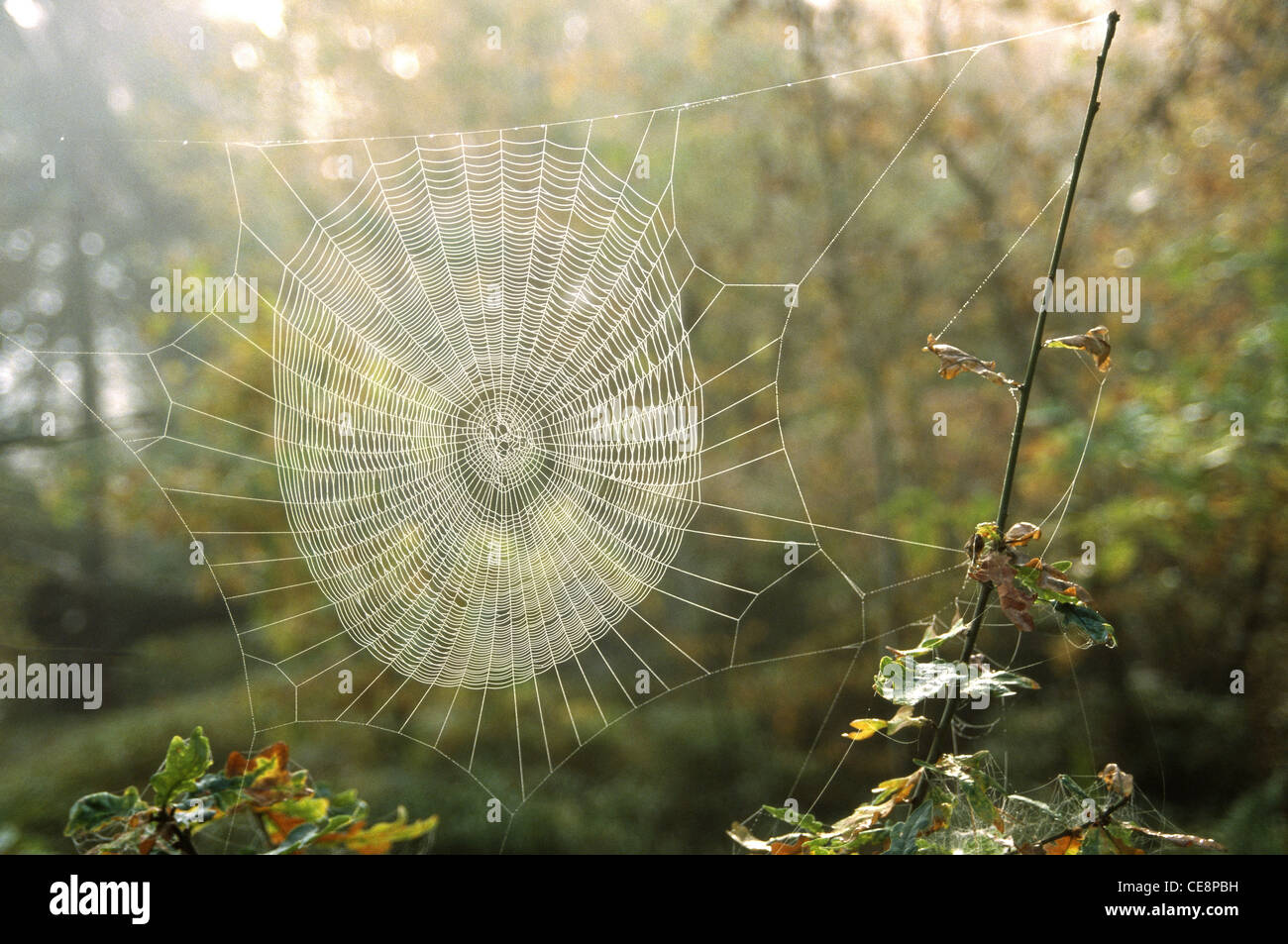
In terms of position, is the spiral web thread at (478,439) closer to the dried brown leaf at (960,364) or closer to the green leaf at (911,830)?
the dried brown leaf at (960,364)

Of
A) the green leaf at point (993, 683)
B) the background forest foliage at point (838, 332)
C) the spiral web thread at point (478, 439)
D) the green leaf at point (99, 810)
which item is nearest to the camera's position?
the green leaf at point (993, 683)

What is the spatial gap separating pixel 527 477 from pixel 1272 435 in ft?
11.8

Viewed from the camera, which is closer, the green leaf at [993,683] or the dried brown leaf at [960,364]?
the green leaf at [993,683]

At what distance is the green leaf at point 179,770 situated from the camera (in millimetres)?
1338

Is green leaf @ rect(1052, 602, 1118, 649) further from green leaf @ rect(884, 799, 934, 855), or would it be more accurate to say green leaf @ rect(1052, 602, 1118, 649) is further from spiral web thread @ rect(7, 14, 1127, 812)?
spiral web thread @ rect(7, 14, 1127, 812)

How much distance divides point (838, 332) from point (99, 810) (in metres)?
5.96

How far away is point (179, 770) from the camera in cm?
136

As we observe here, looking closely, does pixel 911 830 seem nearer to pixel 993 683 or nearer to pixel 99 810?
pixel 993 683

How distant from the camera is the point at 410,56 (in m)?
6.47

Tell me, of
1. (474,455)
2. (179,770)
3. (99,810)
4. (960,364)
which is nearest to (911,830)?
(960,364)

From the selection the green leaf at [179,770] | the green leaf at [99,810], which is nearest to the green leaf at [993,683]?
the green leaf at [179,770]

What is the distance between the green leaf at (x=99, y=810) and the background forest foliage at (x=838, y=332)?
13.4ft
